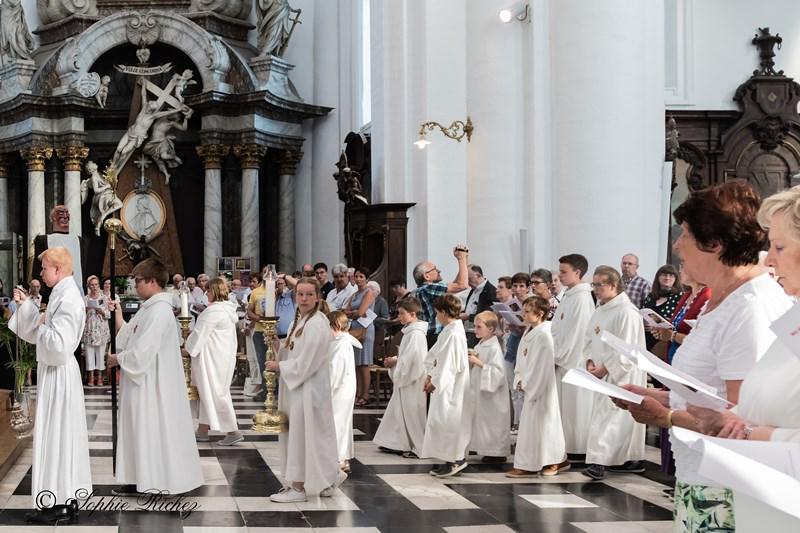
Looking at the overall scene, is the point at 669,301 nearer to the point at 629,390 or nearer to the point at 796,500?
the point at 629,390

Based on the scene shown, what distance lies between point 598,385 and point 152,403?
489 centimetres

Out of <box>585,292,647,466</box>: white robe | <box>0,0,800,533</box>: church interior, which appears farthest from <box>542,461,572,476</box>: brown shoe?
<box>585,292,647,466</box>: white robe

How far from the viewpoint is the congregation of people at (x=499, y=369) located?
3217 millimetres

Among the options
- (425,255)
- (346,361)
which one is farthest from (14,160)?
(346,361)

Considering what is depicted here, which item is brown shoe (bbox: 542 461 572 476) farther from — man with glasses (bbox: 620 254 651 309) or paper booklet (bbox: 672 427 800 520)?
paper booklet (bbox: 672 427 800 520)

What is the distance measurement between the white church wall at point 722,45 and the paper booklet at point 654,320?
10872 mm

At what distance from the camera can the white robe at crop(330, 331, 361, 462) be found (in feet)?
28.6

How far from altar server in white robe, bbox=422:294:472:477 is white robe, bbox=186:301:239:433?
248 centimetres

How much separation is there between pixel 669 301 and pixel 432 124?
6.79 meters

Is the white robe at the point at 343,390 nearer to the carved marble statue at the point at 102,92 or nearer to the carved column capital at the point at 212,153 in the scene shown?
the carved column capital at the point at 212,153

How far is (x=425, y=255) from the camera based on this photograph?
1595cm

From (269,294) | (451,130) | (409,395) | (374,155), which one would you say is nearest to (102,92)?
(374,155)

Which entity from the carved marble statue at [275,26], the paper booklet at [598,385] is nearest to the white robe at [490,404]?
the paper booklet at [598,385]

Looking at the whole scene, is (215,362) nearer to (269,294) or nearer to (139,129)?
(269,294)
